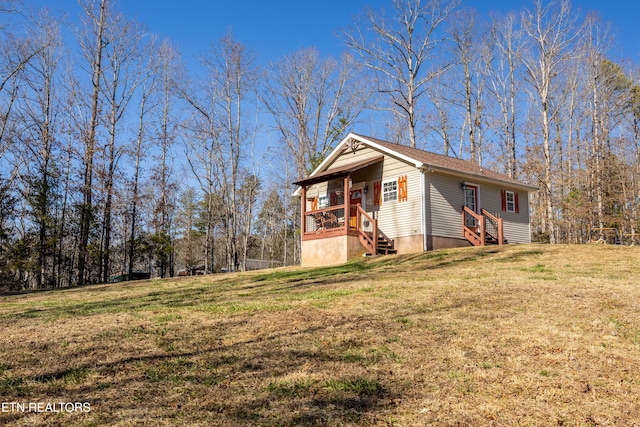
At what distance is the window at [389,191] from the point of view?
18.3 m

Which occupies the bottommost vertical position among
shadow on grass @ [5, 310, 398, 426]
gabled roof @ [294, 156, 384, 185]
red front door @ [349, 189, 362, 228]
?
shadow on grass @ [5, 310, 398, 426]

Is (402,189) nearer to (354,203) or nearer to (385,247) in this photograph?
(385,247)

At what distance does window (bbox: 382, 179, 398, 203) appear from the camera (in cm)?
1826

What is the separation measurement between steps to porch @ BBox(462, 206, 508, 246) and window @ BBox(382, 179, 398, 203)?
2731 mm

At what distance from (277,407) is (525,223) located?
1934cm

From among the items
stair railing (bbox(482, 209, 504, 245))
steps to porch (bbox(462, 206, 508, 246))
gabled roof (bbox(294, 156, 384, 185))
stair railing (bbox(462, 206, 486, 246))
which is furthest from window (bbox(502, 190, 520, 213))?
gabled roof (bbox(294, 156, 384, 185))

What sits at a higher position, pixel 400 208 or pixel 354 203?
pixel 354 203

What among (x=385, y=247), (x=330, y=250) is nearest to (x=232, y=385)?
(x=330, y=250)

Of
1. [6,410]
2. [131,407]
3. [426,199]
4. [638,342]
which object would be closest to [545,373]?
[638,342]

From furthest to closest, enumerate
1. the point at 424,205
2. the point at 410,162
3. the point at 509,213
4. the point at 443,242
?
the point at 509,213, the point at 443,242, the point at 410,162, the point at 424,205

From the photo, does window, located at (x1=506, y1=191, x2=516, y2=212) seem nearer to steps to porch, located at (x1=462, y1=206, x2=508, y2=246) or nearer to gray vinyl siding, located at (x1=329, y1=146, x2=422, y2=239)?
steps to porch, located at (x1=462, y1=206, x2=508, y2=246)

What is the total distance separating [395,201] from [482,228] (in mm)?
3390

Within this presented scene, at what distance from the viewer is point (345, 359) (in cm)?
522

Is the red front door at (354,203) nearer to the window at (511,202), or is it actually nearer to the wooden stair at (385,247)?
the wooden stair at (385,247)
